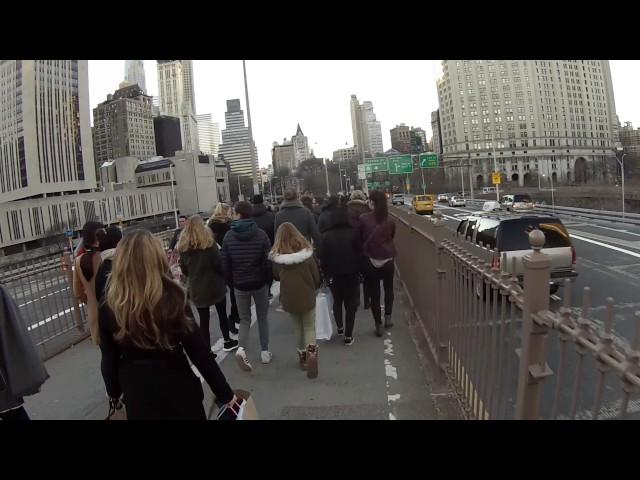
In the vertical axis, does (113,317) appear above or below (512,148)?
below

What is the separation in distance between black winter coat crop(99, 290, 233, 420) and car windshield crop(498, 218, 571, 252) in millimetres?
7613

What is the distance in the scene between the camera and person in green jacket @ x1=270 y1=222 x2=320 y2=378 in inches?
201

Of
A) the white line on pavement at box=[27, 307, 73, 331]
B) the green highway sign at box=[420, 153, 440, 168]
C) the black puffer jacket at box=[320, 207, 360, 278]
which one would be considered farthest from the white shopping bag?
the green highway sign at box=[420, 153, 440, 168]

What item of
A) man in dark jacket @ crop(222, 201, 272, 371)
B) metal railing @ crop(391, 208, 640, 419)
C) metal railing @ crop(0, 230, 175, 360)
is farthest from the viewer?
metal railing @ crop(0, 230, 175, 360)

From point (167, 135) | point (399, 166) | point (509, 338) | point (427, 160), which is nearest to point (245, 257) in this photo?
point (509, 338)

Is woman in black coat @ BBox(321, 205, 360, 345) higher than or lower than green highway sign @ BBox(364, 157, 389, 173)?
lower

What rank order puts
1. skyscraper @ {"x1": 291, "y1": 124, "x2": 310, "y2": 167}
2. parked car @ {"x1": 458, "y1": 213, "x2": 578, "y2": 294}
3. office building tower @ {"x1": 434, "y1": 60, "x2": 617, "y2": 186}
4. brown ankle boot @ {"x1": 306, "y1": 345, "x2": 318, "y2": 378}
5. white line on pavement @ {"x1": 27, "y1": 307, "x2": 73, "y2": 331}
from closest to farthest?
brown ankle boot @ {"x1": 306, "y1": 345, "x2": 318, "y2": 378} → white line on pavement @ {"x1": 27, "y1": 307, "x2": 73, "y2": 331} → parked car @ {"x1": 458, "y1": 213, "x2": 578, "y2": 294} → office building tower @ {"x1": 434, "y1": 60, "x2": 617, "y2": 186} → skyscraper @ {"x1": 291, "y1": 124, "x2": 310, "y2": 167}

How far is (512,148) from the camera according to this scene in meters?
107

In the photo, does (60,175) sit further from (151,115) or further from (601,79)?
(601,79)

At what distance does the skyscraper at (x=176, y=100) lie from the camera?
18125 centimetres

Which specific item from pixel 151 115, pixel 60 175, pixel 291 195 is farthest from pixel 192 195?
pixel 291 195

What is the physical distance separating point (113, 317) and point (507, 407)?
7.79ft

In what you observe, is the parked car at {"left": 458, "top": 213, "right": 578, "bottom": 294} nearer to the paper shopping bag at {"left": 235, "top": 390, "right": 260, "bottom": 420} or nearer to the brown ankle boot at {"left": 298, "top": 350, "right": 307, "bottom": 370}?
the brown ankle boot at {"left": 298, "top": 350, "right": 307, "bottom": 370}

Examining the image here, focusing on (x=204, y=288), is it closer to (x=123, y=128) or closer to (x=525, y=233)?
(x=525, y=233)
